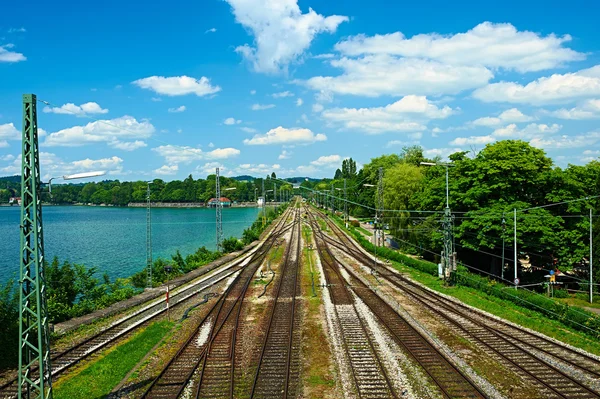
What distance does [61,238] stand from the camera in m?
84.6

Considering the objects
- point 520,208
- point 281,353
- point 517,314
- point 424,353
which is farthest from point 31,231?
point 520,208

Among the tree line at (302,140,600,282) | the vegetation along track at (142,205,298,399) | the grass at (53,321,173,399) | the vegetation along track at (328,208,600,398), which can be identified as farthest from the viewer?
the tree line at (302,140,600,282)

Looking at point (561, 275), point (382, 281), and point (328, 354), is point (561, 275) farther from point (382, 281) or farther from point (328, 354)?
point (328, 354)

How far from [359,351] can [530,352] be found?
6.72m

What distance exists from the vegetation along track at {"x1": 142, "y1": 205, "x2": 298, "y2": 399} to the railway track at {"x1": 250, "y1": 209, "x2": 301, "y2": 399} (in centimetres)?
111

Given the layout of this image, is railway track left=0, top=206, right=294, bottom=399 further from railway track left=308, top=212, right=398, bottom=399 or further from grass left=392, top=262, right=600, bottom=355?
grass left=392, top=262, right=600, bottom=355

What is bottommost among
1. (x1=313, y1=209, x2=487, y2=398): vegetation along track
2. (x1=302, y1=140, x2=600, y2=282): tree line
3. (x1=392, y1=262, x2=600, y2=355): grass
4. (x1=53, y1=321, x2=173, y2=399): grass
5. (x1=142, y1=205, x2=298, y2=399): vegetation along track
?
(x1=392, y1=262, x2=600, y2=355): grass

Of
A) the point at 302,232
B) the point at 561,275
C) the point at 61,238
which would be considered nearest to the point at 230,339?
the point at 561,275

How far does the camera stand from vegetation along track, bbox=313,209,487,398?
588 inches

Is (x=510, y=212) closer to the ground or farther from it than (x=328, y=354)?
farther from it

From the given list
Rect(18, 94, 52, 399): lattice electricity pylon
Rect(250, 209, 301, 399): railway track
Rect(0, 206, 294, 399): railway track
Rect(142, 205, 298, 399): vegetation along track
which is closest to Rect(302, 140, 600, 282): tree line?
Rect(250, 209, 301, 399): railway track

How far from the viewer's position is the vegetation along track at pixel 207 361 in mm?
14766

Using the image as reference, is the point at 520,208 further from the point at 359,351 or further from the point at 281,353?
the point at 281,353

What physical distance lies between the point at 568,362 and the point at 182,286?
954 inches
